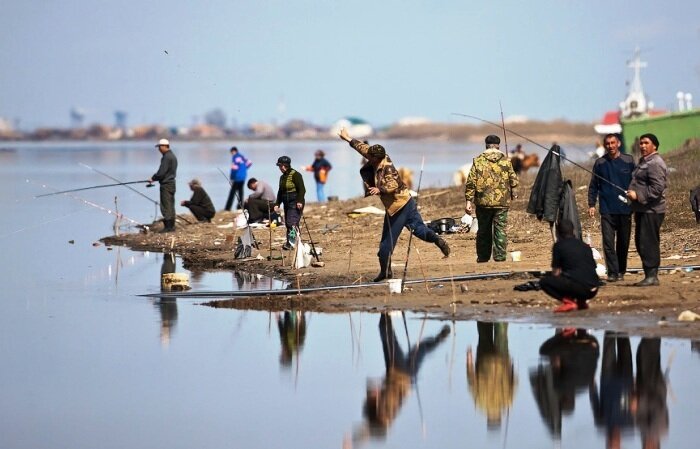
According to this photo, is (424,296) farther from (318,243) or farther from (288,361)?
(318,243)

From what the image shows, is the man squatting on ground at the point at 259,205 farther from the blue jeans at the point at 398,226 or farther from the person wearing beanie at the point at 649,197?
the person wearing beanie at the point at 649,197

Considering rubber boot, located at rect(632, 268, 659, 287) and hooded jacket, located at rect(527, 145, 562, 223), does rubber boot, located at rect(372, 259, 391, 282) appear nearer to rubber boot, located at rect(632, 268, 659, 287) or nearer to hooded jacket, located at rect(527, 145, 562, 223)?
hooded jacket, located at rect(527, 145, 562, 223)

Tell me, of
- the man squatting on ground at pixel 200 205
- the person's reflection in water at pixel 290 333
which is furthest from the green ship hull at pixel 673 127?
the person's reflection in water at pixel 290 333

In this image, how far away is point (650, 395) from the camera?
32.8ft

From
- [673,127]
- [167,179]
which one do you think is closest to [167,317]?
[167,179]

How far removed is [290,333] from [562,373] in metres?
3.35

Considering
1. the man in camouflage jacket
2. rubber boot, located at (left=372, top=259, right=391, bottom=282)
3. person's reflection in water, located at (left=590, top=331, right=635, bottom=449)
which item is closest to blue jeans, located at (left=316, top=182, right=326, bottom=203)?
the man in camouflage jacket

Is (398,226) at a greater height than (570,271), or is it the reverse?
(398,226)

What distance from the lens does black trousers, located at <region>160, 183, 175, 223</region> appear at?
2492 cm

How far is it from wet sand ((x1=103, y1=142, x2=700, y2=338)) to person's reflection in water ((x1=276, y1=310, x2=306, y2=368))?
0.39m

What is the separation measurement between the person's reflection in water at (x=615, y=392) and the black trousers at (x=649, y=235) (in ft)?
7.21

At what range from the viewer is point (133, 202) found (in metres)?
42.7

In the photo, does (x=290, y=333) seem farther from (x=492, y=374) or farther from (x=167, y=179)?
(x=167, y=179)

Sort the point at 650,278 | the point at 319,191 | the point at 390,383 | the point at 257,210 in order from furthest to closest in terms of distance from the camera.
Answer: the point at 319,191 < the point at 257,210 < the point at 650,278 < the point at 390,383
